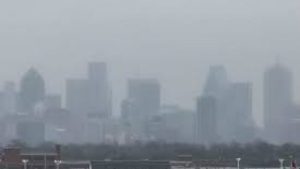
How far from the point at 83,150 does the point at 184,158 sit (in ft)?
70.2

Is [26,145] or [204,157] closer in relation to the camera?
[204,157]

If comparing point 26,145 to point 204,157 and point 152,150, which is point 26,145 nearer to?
point 152,150

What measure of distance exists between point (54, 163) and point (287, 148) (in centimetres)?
4153

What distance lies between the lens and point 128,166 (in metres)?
103

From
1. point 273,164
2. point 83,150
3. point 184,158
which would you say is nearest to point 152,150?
point 83,150

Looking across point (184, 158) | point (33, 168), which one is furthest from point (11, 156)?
point (184, 158)

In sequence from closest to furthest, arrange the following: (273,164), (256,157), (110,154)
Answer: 1. (273,164)
2. (256,157)
3. (110,154)

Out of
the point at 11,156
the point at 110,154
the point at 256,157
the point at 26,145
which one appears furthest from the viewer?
the point at 26,145

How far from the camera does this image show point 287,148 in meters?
138

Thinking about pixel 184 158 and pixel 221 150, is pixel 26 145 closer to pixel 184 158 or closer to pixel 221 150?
pixel 221 150

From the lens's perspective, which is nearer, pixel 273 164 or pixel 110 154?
pixel 273 164

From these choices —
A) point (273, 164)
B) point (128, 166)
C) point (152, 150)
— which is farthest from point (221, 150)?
point (128, 166)

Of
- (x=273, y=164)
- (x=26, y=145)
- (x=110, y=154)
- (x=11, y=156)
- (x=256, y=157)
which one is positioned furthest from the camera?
(x=26, y=145)

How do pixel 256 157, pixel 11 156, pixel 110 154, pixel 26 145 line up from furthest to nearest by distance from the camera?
pixel 26 145 → pixel 110 154 → pixel 256 157 → pixel 11 156
